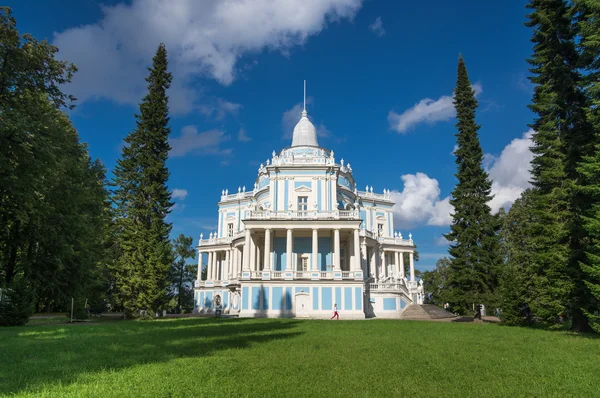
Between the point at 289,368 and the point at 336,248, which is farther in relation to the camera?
the point at 336,248

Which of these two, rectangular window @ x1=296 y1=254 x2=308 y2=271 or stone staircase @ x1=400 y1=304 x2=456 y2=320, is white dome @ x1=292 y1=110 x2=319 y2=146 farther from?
stone staircase @ x1=400 y1=304 x2=456 y2=320

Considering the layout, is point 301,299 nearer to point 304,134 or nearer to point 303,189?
point 303,189

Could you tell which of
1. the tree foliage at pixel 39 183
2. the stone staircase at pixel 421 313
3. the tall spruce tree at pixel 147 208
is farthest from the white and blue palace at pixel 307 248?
the tree foliage at pixel 39 183

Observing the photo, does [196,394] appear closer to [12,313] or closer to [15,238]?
[12,313]

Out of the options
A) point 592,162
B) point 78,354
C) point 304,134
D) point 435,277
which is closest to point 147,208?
point 304,134

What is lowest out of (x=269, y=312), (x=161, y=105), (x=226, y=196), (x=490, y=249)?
(x=269, y=312)

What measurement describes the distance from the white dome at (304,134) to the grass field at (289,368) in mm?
31018

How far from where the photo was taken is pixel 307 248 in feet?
115

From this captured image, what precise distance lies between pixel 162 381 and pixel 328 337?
789 centimetres

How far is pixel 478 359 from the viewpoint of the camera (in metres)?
9.10

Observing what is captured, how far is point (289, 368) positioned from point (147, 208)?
85.4 ft

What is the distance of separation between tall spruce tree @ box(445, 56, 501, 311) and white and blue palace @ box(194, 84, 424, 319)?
737 centimetres

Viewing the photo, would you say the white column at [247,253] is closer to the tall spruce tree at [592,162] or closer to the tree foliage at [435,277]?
the tall spruce tree at [592,162]

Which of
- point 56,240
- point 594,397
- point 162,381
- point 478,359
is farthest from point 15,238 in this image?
point 594,397
